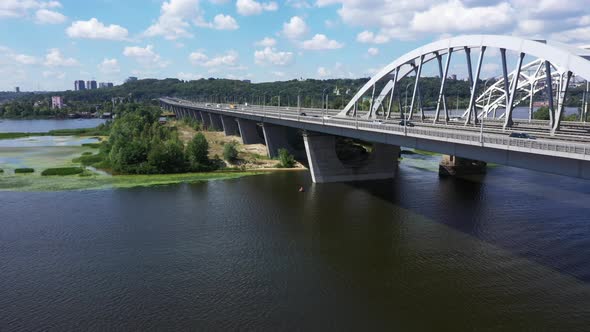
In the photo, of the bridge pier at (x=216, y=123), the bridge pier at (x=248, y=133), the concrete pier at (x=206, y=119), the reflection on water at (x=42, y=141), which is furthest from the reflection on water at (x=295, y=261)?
the concrete pier at (x=206, y=119)

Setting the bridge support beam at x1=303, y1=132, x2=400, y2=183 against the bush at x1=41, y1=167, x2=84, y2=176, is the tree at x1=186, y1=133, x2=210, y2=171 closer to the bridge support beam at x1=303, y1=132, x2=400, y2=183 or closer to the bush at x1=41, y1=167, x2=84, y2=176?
the bush at x1=41, y1=167, x2=84, y2=176

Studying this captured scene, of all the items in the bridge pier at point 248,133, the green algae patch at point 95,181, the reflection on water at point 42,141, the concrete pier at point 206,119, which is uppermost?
the concrete pier at point 206,119

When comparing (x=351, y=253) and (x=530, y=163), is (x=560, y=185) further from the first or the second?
(x=351, y=253)

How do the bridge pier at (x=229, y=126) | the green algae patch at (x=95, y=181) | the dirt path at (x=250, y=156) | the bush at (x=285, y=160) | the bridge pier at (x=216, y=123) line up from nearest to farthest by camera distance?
1. the green algae patch at (x=95, y=181)
2. the bush at (x=285, y=160)
3. the dirt path at (x=250, y=156)
4. the bridge pier at (x=229, y=126)
5. the bridge pier at (x=216, y=123)

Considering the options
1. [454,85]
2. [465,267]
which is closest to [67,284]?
[465,267]

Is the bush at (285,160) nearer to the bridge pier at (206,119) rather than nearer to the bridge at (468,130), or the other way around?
the bridge at (468,130)

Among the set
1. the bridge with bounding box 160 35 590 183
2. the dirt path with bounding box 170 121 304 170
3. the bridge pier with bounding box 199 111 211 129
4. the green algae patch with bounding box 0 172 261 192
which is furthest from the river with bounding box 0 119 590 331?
the bridge pier with bounding box 199 111 211 129
